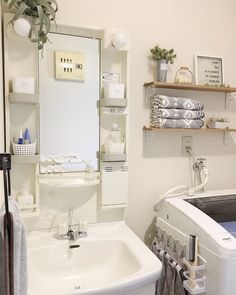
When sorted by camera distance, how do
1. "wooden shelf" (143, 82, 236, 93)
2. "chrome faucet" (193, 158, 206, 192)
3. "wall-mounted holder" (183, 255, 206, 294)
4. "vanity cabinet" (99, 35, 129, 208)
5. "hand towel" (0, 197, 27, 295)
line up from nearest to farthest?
"hand towel" (0, 197, 27, 295)
"wall-mounted holder" (183, 255, 206, 294)
"vanity cabinet" (99, 35, 129, 208)
"wooden shelf" (143, 82, 236, 93)
"chrome faucet" (193, 158, 206, 192)

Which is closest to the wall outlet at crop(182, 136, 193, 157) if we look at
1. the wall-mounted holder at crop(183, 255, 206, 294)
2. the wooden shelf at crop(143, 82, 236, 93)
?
the wooden shelf at crop(143, 82, 236, 93)

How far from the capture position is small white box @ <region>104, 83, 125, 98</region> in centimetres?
157

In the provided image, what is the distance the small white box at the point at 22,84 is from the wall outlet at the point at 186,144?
1.06 metres

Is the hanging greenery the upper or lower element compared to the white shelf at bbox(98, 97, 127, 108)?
upper

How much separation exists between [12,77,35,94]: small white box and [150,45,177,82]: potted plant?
789 millimetres

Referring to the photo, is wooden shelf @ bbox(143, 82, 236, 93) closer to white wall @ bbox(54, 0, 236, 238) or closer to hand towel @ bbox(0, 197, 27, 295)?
white wall @ bbox(54, 0, 236, 238)

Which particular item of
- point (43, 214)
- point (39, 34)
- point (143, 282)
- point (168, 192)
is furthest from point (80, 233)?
point (39, 34)

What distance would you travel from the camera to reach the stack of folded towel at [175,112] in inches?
67.9

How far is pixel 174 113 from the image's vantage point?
1.75 m

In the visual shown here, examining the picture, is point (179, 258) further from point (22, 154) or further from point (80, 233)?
point (22, 154)

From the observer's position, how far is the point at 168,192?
70.3 inches

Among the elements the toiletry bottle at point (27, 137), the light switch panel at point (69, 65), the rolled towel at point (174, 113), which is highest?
the light switch panel at point (69, 65)

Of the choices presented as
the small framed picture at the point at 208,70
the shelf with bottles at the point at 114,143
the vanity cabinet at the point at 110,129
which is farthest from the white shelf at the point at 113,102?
the small framed picture at the point at 208,70

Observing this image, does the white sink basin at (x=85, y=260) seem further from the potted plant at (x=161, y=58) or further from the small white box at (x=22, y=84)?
the potted plant at (x=161, y=58)
